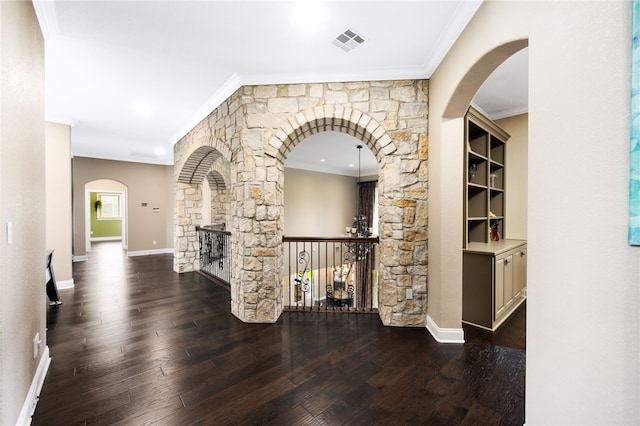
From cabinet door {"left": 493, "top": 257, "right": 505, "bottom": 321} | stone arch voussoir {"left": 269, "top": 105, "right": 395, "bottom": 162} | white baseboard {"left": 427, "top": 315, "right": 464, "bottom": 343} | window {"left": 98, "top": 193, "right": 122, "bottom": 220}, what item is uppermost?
stone arch voussoir {"left": 269, "top": 105, "right": 395, "bottom": 162}

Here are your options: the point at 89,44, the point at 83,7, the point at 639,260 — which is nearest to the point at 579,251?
the point at 639,260

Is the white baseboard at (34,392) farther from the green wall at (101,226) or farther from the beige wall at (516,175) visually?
the green wall at (101,226)

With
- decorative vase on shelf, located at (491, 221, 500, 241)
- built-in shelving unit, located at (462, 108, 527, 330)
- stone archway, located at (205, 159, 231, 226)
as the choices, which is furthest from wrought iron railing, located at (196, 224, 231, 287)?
decorative vase on shelf, located at (491, 221, 500, 241)

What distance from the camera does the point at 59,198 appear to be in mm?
4172

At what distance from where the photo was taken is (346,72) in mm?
2760

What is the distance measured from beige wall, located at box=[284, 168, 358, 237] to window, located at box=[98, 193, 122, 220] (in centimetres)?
917

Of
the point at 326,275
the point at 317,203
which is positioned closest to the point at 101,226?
the point at 317,203

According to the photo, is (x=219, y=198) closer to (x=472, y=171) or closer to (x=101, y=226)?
(x=472, y=171)

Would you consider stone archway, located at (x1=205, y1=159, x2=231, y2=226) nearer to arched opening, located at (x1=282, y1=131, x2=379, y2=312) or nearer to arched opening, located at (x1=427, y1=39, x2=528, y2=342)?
arched opening, located at (x1=282, y1=131, x2=379, y2=312)

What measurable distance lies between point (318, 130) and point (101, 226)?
1248cm

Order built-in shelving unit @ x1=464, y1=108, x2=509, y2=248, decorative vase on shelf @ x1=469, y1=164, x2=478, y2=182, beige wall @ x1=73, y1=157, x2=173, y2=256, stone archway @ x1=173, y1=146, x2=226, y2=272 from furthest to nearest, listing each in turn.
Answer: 1. beige wall @ x1=73, y1=157, x2=173, y2=256
2. stone archway @ x1=173, y1=146, x2=226, y2=272
3. decorative vase on shelf @ x1=469, y1=164, x2=478, y2=182
4. built-in shelving unit @ x1=464, y1=108, x2=509, y2=248

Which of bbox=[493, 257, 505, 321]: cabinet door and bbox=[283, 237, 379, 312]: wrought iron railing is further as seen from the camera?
bbox=[283, 237, 379, 312]: wrought iron railing

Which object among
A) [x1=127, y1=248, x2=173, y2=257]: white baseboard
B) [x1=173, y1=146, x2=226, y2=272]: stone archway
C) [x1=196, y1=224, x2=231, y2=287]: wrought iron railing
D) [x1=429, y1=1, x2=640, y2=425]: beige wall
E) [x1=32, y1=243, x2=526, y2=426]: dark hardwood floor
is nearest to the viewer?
[x1=429, y1=1, x2=640, y2=425]: beige wall

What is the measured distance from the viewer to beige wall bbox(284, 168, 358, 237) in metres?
A: 7.55
